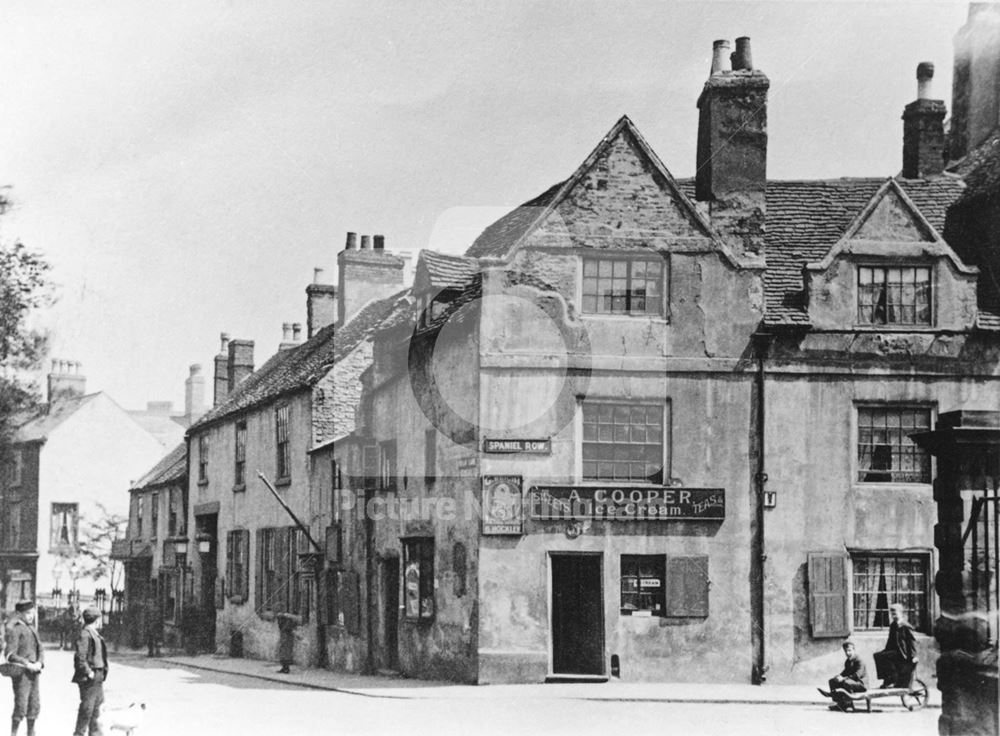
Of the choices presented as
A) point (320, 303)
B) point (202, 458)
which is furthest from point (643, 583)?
point (202, 458)

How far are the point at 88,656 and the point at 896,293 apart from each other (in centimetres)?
1453

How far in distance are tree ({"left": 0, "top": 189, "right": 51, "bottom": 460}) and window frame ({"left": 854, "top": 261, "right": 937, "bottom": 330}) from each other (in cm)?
1397

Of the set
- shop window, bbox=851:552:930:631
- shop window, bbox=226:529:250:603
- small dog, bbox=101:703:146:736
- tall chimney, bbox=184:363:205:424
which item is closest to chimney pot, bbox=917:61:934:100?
shop window, bbox=851:552:930:631

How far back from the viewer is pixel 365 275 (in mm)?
33500

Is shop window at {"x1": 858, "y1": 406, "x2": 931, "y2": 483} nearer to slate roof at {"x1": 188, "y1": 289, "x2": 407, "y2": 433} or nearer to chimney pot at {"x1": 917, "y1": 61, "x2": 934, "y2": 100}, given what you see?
chimney pot at {"x1": 917, "y1": 61, "x2": 934, "y2": 100}

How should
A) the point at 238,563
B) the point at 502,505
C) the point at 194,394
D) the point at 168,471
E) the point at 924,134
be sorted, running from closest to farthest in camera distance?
the point at 502,505 → the point at 924,134 → the point at 238,563 → the point at 168,471 → the point at 194,394

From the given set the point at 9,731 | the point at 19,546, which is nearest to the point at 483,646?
the point at 9,731

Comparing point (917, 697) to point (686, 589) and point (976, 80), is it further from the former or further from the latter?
point (976, 80)

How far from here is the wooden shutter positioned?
21203 millimetres

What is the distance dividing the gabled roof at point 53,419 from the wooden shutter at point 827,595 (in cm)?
3578

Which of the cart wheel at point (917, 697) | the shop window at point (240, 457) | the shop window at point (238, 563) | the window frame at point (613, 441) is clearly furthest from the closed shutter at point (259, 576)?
the cart wheel at point (917, 697)

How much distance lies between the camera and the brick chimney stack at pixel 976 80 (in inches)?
1009

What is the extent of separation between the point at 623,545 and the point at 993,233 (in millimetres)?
8647

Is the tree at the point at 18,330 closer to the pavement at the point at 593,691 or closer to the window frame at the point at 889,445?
the pavement at the point at 593,691
